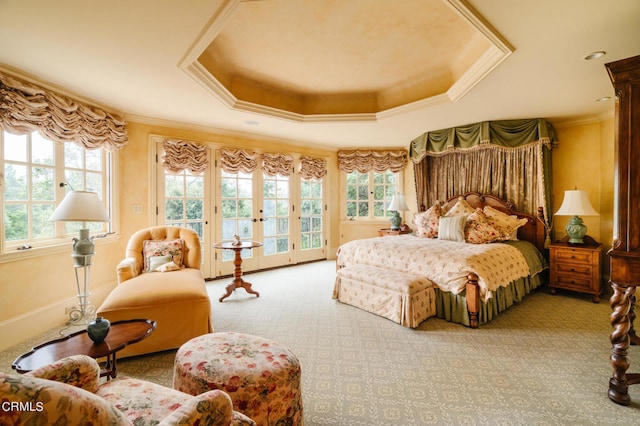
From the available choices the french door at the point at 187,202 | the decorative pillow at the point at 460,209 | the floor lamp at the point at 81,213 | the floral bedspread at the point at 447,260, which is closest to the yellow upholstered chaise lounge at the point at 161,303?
the floor lamp at the point at 81,213

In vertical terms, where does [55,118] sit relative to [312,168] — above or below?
above

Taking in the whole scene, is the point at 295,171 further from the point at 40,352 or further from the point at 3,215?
the point at 40,352

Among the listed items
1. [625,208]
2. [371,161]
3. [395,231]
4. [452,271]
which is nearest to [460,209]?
[395,231]

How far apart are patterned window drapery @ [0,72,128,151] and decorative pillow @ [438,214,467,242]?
4620 millimetres

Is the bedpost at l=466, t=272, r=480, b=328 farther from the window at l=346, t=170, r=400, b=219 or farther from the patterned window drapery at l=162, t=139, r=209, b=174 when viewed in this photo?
the patterned window drapery at l=162, t=139, r=209, b=174

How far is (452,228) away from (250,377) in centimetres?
366

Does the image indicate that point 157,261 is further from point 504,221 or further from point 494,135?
point 494,135

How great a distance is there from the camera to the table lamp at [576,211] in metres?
3.59

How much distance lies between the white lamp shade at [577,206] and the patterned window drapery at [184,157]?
507 cm

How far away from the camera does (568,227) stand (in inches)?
150

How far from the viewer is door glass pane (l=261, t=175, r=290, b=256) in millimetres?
5395

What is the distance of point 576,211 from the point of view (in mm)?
3590

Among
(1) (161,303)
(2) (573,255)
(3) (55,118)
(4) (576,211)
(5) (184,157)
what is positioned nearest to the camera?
(1) (161,303)

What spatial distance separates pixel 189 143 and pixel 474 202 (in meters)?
4.67
